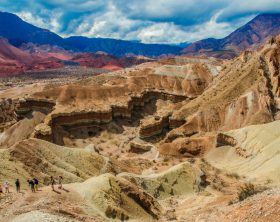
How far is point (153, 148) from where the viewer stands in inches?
2003

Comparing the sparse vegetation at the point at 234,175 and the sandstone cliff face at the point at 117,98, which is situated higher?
the sandstone cliff face at the point at 117,98

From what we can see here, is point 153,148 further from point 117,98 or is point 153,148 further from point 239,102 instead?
point 117,98

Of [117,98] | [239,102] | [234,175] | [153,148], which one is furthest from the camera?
[117,98]

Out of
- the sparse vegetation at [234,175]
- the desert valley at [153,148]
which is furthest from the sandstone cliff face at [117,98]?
the sparse vegetation at [234,175]

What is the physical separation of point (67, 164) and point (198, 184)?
9354mm

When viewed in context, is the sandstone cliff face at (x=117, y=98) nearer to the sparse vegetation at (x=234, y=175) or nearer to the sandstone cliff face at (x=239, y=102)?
the sandstone cliff face at (x=239, y=102)

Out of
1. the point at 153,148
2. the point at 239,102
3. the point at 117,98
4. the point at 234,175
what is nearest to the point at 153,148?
the point at 153,148

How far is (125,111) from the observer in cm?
6819

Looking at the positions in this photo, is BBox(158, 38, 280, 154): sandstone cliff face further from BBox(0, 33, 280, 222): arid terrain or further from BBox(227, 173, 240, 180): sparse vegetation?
BBox(227, 173, 240, 180): sparse vegetation

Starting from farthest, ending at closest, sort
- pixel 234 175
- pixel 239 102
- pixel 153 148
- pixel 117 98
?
pixel 117 98 < pixel 239 102 < pixel 153 148 < pixel 234 175

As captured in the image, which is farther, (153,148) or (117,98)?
(117,98)

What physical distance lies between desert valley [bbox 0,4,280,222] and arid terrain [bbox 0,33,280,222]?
0.10 metres

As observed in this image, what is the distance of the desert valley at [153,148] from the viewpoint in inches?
846

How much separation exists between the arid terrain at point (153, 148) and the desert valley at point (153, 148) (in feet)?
0.32
